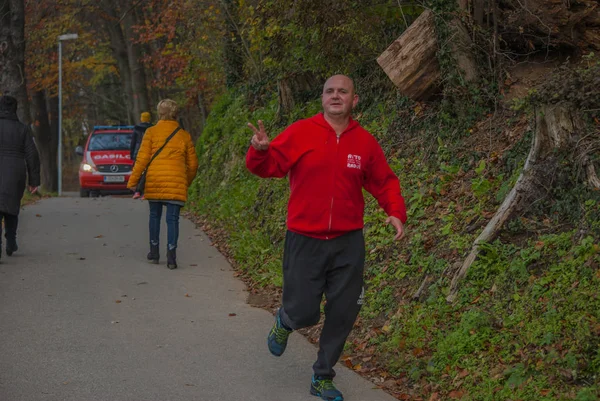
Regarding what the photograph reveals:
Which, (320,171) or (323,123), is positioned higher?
(323,123)

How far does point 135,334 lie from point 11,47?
64.2ft

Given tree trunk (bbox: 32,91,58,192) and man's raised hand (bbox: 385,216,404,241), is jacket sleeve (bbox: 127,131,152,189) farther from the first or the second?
tree trunk (bbox: 32,91,58,192)

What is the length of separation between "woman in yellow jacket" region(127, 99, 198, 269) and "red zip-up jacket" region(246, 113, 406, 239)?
562cm

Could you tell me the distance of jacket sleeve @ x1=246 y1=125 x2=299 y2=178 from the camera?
19.0 feet

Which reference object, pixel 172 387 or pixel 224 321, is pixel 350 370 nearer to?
pixel 172 387

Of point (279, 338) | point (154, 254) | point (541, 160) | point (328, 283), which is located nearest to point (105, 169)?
point (154, 254)

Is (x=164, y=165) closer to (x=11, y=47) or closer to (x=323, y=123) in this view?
(x=323, y=123)

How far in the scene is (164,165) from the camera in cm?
1148

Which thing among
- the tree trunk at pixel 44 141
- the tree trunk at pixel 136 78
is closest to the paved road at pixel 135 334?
the tree trunk at pixel 136 78

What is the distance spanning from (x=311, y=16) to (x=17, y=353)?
671 centimetres

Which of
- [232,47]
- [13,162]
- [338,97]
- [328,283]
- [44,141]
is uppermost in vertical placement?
[232,47]

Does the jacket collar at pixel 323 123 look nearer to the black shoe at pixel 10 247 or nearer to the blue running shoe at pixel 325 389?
the blue running shoe at pixel 325 389

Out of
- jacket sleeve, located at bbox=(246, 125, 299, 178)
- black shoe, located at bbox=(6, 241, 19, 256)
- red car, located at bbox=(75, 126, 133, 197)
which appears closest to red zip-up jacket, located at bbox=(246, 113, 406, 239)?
jacket sleeve, located at bbox=(246, 125, 299, 178)

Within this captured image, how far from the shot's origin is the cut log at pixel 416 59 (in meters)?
10.6
